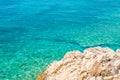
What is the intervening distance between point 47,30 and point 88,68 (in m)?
18.9

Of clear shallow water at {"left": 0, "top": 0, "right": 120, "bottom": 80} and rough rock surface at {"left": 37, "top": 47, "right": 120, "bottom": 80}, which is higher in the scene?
clear shallow water at {"left": 0, "top": 0, "right": 120, "bottom": 80}

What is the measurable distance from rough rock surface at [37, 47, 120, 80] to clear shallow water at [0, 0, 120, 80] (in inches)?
228

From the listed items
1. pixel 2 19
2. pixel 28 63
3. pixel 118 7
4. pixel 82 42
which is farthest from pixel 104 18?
pixel 28 63

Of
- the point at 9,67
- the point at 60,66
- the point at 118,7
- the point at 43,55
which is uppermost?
the point at 118,7

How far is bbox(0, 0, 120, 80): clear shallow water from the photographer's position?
841 inches

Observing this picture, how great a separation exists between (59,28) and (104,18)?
7527mm

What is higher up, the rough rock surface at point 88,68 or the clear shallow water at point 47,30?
the clear shallow water at point 47,30

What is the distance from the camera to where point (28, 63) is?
20953mm

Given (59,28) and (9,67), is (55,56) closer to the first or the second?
(9,67)

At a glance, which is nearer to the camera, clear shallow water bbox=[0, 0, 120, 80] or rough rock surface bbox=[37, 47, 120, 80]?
rough rock surface bbox=[37, 47, 120, 80]

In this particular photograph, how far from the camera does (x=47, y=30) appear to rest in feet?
99.0

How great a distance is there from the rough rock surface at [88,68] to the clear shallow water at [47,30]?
580 cm

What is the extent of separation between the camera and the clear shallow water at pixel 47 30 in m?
21.4

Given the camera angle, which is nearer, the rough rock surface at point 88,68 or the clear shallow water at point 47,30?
the rough rock surface at point 88,68
